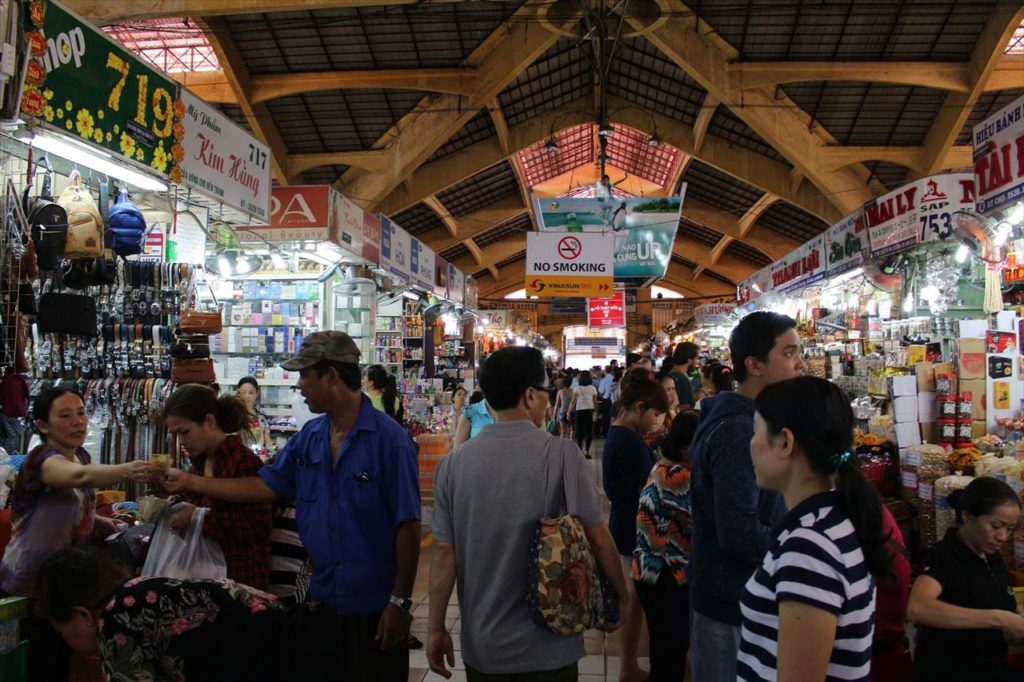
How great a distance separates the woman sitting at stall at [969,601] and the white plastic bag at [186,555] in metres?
2.39

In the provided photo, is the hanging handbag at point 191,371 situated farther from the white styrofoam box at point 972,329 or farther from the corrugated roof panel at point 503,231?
the corrugated roof panel at point 503,231

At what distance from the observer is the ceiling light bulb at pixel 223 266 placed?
7.25 meters

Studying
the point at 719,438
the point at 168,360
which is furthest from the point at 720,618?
the point at 168,360

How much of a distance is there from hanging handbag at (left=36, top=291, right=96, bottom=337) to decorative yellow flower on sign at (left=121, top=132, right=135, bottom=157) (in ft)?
2.67

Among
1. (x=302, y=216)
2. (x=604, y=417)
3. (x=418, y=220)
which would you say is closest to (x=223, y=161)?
(x=302, y=216)

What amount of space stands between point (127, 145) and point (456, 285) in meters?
11.4

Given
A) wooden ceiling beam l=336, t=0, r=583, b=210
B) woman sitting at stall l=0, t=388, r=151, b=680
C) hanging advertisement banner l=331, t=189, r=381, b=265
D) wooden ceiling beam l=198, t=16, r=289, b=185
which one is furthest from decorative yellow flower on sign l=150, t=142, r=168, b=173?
wooden ceiling beam l=336, t=0, r=583, b=210

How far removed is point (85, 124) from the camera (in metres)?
3.62

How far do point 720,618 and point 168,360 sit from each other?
3.41 metres

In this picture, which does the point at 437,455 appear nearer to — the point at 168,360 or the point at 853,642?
the point at 168,360

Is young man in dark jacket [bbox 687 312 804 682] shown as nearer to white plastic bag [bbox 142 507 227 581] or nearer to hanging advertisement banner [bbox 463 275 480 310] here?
white plastic bag [bbox 142 507 227 581]

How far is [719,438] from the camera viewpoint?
213 centimetres

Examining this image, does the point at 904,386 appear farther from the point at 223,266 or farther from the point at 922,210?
the point at 223,266

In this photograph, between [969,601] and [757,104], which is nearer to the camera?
[969,601]
